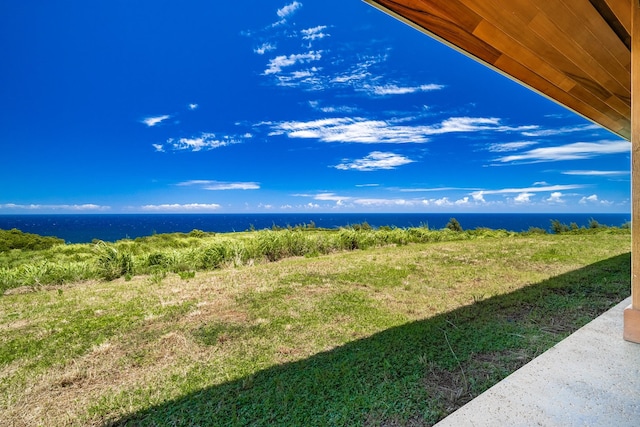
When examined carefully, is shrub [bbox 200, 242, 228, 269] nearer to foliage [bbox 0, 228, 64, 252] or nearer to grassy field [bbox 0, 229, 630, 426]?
grassy field [bbox 0, 229, 630, 426]

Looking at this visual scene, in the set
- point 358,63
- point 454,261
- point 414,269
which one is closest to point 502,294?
point 414,269

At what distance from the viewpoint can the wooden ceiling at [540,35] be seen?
4.10 ft

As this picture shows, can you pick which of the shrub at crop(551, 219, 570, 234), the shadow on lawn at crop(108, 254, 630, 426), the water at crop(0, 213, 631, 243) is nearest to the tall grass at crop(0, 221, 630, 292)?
the water at crop(0, 213, 631, 243)

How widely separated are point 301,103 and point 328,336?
47.4 ft

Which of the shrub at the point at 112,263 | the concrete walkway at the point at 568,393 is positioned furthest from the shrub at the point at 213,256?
A: the concrete walkway at the point at 568,393

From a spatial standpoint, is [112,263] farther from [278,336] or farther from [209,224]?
[209,224]

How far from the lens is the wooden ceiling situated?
1251mm

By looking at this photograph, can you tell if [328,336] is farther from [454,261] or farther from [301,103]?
[301,103]

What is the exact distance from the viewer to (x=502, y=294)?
328 cm

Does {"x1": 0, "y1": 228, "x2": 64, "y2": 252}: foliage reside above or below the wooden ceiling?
below

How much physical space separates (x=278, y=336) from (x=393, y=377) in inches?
37.8

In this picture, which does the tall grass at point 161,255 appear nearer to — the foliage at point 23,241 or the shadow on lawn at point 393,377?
the foliage at point 23,241

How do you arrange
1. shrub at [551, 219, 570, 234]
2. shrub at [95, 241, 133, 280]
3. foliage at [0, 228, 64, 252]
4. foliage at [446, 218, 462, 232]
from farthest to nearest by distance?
foliage at [446, 218, 462, 232], shrub at [551, 219, 570, 234], foliage at [0, 228, 64, 252], shrub at [95, 241, 133, 280]

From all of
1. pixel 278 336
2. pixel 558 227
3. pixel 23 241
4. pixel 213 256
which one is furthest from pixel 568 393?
pixel 558 227
